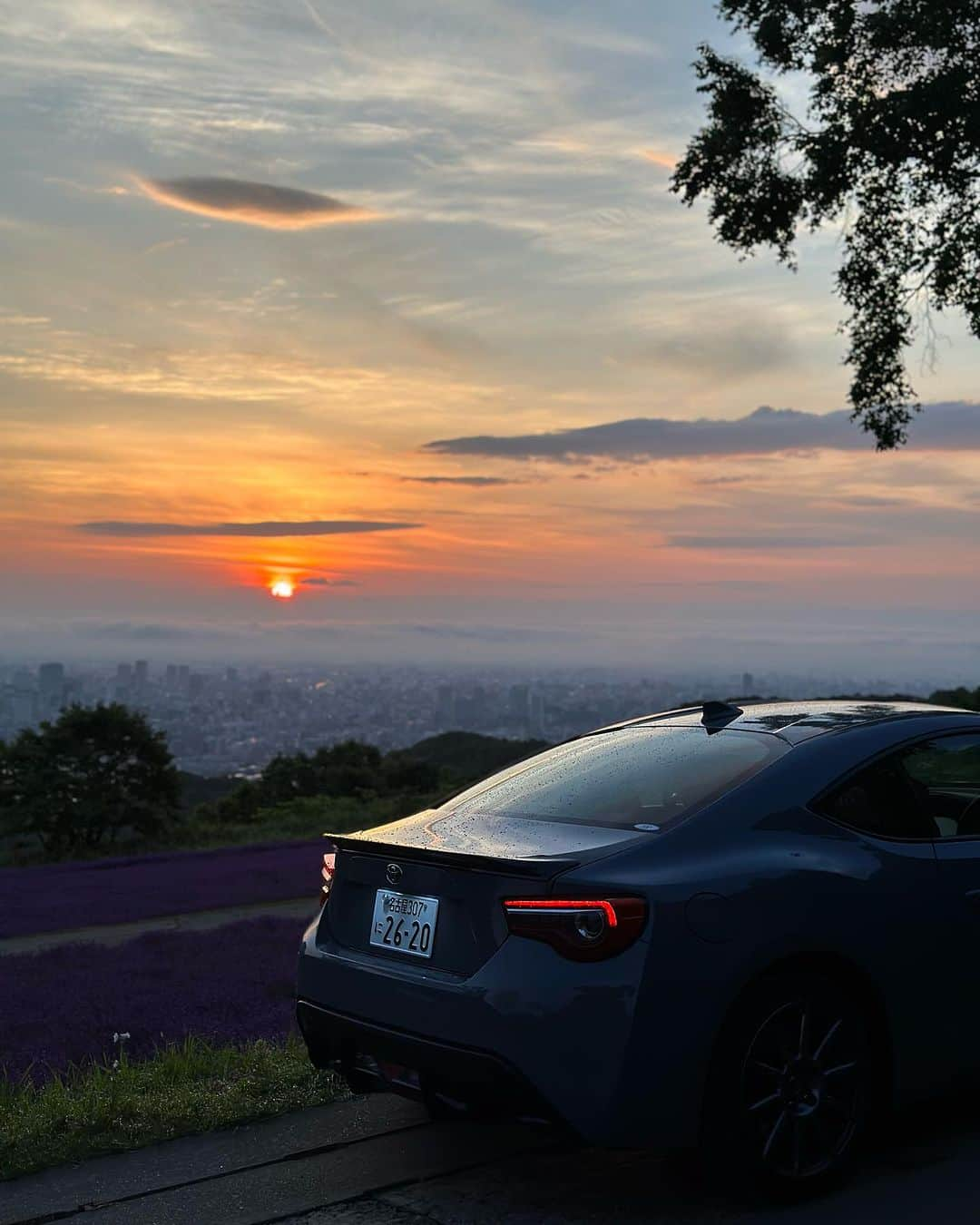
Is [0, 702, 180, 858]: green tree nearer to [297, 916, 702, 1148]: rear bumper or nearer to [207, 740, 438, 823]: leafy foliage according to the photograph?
[207, 740, 438, 823]: leafy foliage

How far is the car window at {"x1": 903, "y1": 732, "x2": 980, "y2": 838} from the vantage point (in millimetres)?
5426

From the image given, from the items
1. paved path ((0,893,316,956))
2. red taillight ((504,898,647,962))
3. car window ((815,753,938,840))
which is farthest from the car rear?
paved path ((0,893,316,956))

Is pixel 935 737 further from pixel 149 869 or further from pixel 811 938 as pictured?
pixel 149 869

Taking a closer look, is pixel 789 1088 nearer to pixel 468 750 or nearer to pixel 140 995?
A: pixel 140 995

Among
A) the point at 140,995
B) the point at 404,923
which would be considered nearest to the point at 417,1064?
the point at 404,923

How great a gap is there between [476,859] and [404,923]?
16.9 inches

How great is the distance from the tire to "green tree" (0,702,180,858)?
66.7ft

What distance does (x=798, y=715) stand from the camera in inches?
226

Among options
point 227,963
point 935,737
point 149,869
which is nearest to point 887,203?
point 149,869

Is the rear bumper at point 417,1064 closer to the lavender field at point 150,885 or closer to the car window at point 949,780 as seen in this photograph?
the car window at point 949,780

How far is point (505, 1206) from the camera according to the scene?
15.4 ft

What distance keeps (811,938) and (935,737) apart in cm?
121

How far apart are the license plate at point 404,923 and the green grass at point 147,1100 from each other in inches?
53.2

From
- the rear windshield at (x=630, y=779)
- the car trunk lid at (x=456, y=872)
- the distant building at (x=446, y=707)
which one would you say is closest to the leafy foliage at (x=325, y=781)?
the rear windshield at (x=630, y=779)
